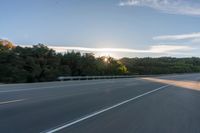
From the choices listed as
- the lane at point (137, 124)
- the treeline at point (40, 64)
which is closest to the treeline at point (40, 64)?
the treeline at point (40, 64)

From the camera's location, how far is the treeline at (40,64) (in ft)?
171

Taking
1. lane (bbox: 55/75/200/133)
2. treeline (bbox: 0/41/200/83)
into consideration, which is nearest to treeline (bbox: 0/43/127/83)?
treeline (bbox: 0/41/200/83)

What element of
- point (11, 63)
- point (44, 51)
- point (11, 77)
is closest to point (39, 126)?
point (11, 77)

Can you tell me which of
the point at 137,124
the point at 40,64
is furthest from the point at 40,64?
the point at 137,124

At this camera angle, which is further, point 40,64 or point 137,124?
point 40,64

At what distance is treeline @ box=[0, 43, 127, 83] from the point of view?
52.2 metres

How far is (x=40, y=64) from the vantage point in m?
62.6

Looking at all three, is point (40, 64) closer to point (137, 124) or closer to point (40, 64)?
point (40, 64)

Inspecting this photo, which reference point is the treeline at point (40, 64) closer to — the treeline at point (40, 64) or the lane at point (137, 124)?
the treeline at point (40, 64)

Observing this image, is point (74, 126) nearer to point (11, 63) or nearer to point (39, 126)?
point (39, 126)

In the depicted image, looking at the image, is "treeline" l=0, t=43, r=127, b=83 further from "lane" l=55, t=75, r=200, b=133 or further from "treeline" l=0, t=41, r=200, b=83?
"lane" l=55, t=75, r=200, b=133

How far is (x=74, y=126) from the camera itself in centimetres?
1019

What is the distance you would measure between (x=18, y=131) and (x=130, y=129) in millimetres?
3005

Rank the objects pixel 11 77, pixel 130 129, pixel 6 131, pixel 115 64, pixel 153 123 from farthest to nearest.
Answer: pixel 115 64
pixel 11 77
pixel 153 123
pixel 130 129
pixel 6 131
